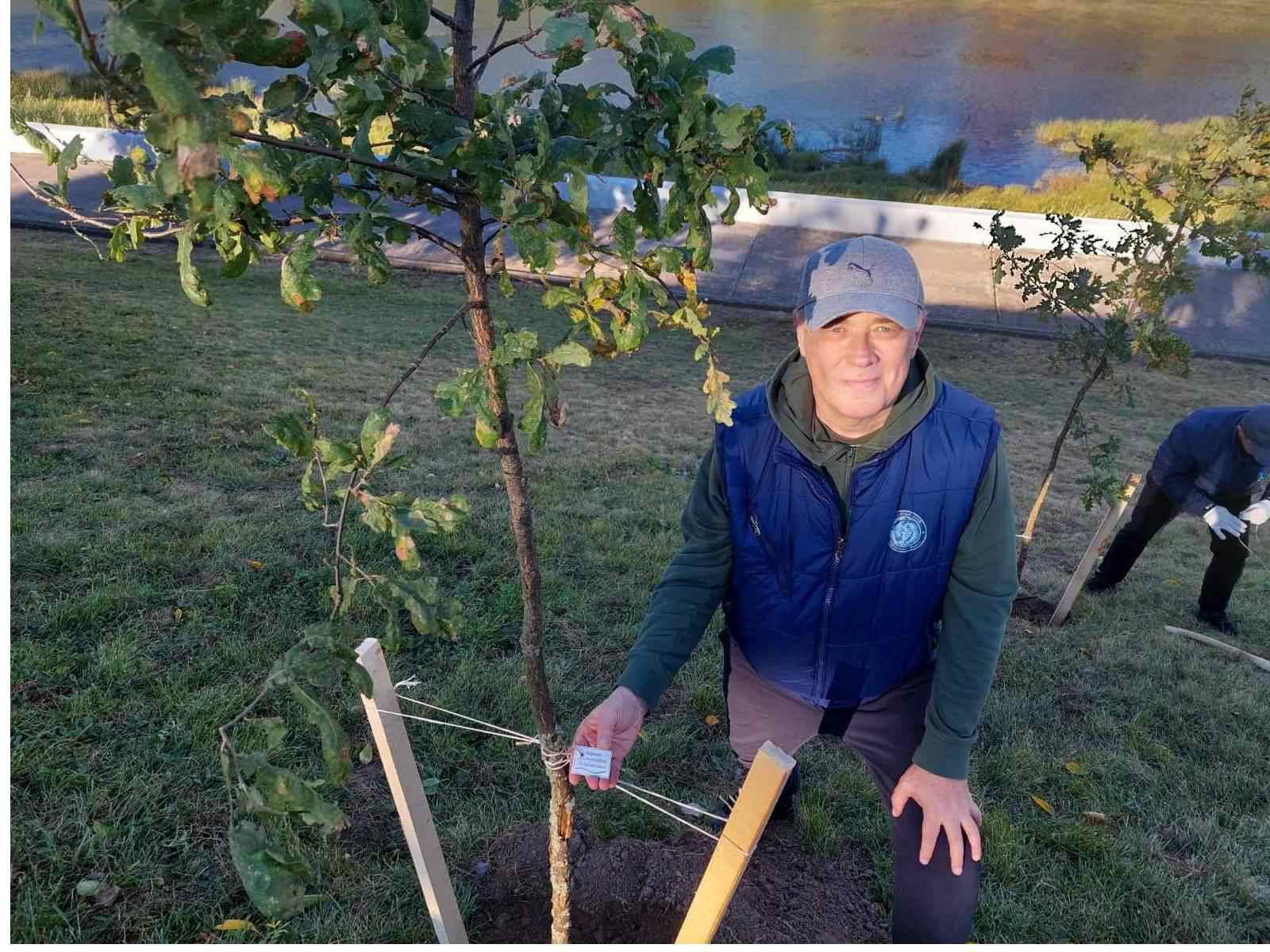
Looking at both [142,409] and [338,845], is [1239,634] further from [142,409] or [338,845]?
[142,409]

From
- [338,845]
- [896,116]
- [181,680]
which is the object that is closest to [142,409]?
[181,680]

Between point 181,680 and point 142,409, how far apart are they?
2.98 m

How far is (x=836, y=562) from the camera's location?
205cm

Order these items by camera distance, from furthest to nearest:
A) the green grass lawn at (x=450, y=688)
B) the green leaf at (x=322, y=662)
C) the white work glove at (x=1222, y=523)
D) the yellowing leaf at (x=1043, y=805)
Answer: the white work glove at (x=1222, y=523) < the yellowing leaf at (x=1043, y=805) < the green grass lawn at (x=450, y=688) < the green leaf at (x=322, y=662)

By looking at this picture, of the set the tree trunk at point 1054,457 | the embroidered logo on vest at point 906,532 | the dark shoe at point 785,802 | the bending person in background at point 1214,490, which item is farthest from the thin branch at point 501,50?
the bending person in background at point 1214,490

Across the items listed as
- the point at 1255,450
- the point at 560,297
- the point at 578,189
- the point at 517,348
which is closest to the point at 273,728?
the point at 517,348

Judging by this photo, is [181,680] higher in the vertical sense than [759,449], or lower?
lower

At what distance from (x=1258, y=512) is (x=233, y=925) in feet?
15.4

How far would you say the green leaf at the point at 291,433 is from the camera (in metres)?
1.29

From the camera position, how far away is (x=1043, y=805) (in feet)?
9.63

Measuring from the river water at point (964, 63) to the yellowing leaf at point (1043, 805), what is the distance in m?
15.3

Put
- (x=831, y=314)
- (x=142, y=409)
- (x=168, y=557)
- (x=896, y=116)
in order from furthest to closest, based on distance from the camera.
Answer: (x=896, y=116) → (x=142, y=409) → (x=168, y=557) → (x=831, y=314)

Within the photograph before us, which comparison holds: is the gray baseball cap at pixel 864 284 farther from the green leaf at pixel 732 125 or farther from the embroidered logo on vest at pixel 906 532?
the green leaf at pixel 732 125

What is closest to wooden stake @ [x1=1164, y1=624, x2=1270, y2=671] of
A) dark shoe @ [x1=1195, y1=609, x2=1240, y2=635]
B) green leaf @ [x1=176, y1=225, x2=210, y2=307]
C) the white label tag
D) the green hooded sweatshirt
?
dark shoe @ [x1=1195, y1=609, x2=1240, y2=635]
